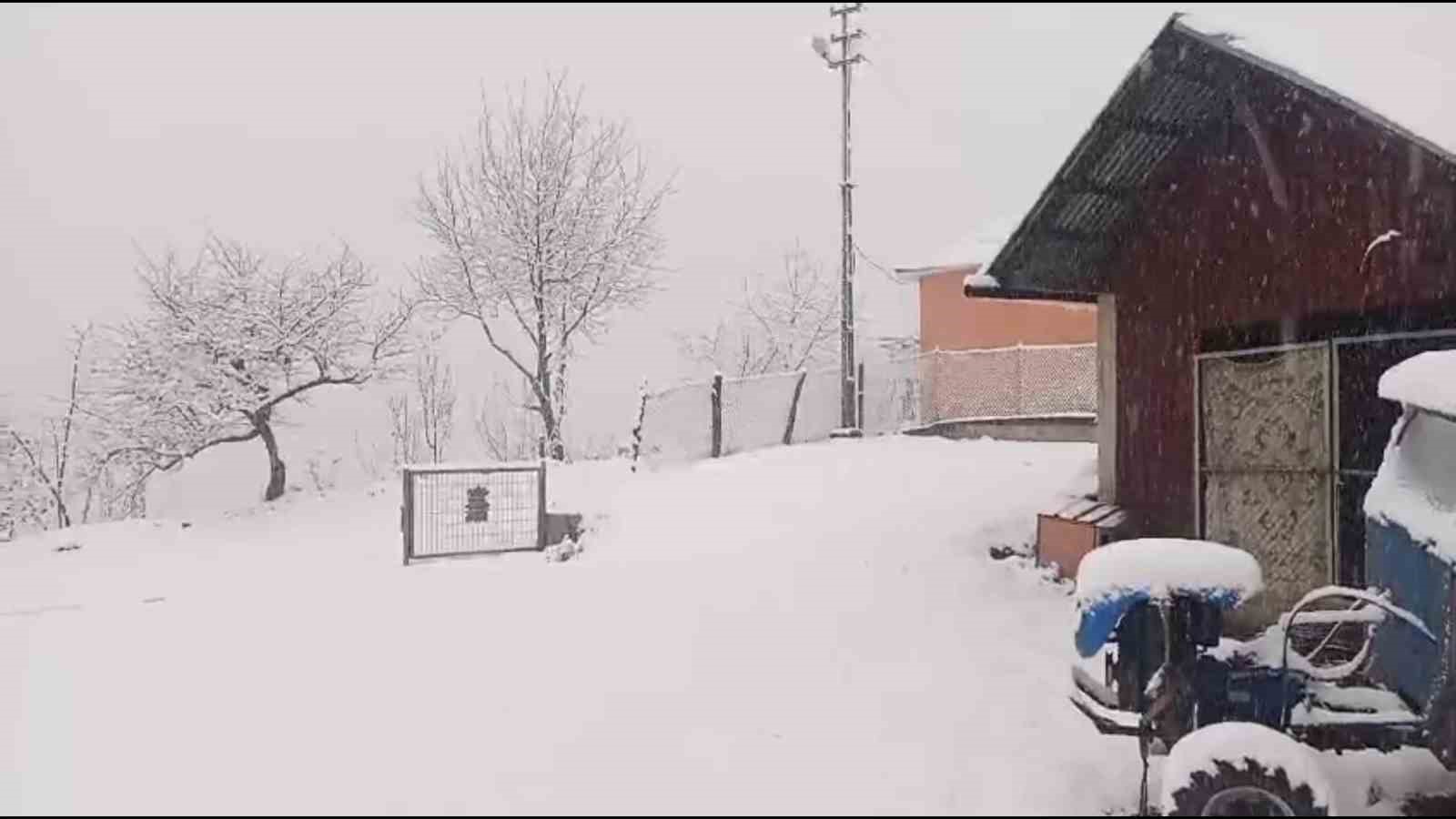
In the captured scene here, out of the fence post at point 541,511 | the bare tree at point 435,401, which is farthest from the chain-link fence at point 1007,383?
the bare tree at point 435,401

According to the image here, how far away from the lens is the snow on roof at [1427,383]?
4555 millimetres

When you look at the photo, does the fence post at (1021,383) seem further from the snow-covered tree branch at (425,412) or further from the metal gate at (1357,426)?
the snow-covered tree branch at (425,412)

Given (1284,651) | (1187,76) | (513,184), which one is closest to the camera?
(1284,651)

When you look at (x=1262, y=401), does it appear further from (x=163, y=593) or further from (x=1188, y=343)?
(x=163, y=593)

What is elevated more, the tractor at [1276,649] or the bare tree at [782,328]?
the bare tree at [782,328]

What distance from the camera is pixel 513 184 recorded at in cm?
2434

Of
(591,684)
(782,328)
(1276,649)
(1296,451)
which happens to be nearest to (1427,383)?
(1276,649)

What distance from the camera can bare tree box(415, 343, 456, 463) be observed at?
26.2 m

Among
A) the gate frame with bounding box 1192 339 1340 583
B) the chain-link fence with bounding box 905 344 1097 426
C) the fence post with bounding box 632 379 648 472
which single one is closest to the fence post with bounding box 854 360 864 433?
the chain-link fence with bounding box 905 344 1097 426

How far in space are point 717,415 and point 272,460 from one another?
1121 cm

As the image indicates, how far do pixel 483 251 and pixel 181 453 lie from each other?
7884 mm

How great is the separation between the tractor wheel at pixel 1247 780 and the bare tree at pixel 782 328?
99.0ft

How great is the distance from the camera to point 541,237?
24.1m

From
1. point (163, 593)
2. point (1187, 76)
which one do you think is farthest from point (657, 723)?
point (163, 593)
